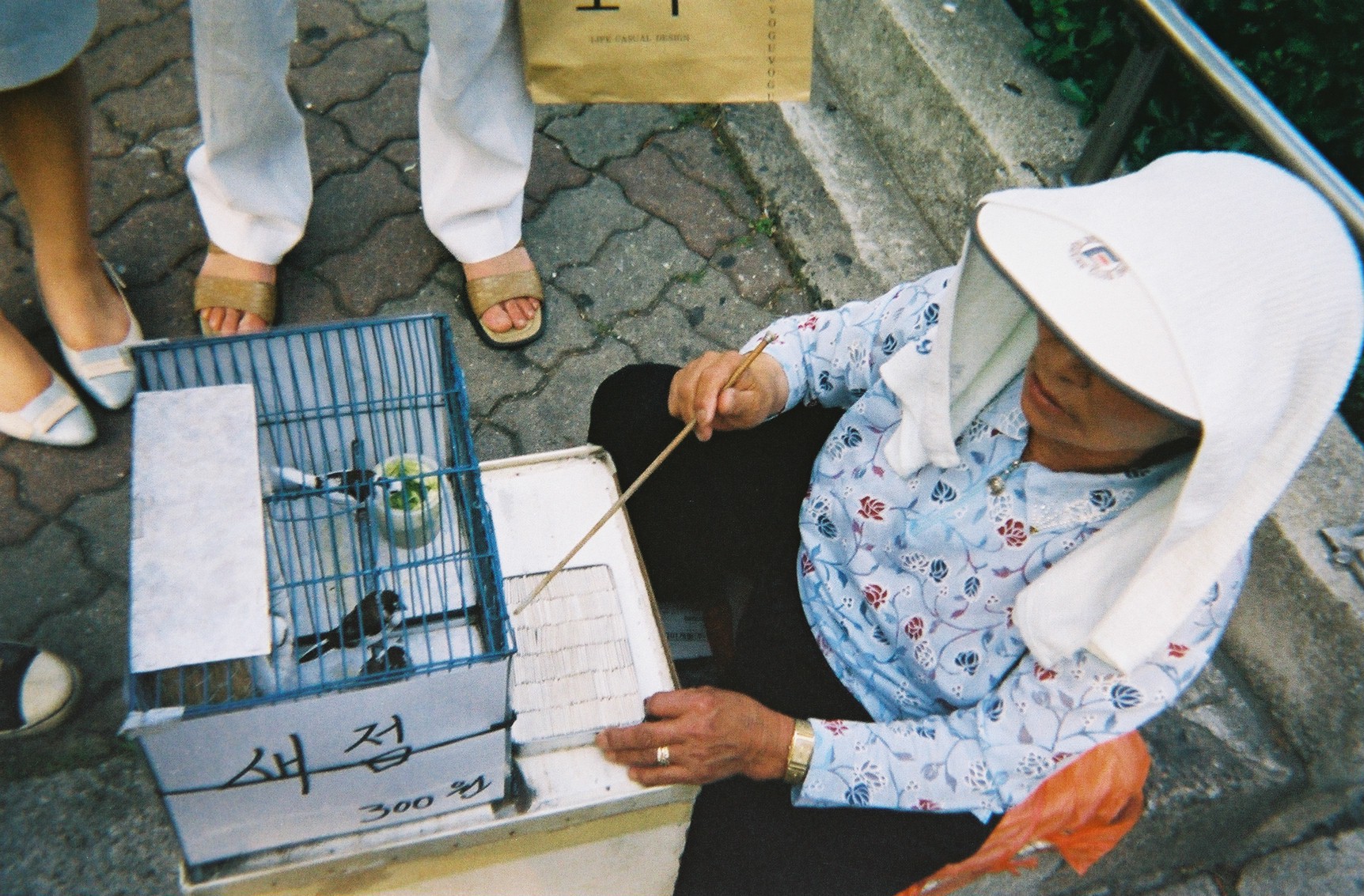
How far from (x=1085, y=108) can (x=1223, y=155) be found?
151 centimetres

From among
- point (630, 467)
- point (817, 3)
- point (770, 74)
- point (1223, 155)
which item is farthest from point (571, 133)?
point (1223, 155)

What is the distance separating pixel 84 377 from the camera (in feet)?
7.52

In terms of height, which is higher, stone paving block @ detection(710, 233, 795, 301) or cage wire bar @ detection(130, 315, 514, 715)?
cage wire bar @ detection(130, 315, 514, 715)

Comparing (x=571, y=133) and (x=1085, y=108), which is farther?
(x=571, y=133)

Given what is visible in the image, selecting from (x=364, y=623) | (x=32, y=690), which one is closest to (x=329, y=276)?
(x=32, y=690)

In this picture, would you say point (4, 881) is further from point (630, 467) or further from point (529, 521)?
point (630, 467)

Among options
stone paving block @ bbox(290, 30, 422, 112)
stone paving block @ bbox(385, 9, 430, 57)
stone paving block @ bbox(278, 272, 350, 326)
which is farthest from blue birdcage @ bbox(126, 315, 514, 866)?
stone paving block @ bbox(385, 9, 430, 57)

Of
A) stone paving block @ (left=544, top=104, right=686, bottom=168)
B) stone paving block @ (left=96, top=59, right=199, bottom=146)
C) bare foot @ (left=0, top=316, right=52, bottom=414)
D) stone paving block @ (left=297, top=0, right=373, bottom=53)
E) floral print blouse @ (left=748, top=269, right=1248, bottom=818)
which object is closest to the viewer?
floral print blouse @ (left=748, top=269, right=1248, bottom=818)

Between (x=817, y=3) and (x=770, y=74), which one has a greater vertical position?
(x=770, y=74)

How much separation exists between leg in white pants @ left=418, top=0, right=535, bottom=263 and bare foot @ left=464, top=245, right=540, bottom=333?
21mm

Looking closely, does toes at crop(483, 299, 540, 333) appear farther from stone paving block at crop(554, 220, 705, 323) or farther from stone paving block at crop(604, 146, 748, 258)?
stone paving block at crop(604, 146, 748, 258)

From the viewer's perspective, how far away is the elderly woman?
1034 millimetres

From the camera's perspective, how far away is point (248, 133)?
2211 millimetres

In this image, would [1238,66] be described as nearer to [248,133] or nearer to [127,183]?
[248,133]
